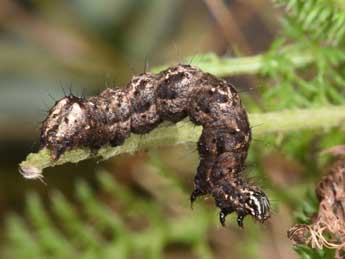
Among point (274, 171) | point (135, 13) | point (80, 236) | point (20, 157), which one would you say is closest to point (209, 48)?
point (135, 13)

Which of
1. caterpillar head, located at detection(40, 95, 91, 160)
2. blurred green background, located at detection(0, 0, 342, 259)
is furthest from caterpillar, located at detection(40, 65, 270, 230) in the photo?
blurred green background, located at detection(0, 0, 342, 259)

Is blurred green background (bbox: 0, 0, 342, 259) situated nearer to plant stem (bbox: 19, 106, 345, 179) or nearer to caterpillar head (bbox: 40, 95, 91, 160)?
plant stem (bbox: 19, 106, 345, 179)

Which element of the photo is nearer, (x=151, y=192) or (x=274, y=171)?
(x=151, y=192)

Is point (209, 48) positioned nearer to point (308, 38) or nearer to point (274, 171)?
point (274, 171)

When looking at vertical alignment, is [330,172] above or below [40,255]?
below

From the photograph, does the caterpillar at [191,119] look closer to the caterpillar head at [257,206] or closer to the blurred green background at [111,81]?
the caterpillar head at [257,206]

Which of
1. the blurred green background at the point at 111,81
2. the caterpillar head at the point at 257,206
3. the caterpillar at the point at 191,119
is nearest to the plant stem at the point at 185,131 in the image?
the caterpillar at the point at 191,119

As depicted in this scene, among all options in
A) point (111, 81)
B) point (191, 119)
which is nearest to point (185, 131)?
point (191, 119)
